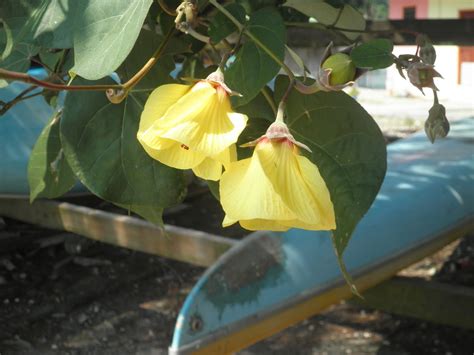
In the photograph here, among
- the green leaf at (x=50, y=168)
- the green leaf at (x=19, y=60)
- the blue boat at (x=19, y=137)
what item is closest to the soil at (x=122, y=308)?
the blue boat at (x=19, y=137)

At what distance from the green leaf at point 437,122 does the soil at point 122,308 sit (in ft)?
5.87

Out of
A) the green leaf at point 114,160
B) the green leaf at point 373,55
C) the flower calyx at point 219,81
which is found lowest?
the green leaf at point 114,160

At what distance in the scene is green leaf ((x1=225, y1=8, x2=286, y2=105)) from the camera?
401 mm

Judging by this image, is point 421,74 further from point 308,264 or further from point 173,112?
point 308,264

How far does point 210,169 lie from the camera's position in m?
0.36

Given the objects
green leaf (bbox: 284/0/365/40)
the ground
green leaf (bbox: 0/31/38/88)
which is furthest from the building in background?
green leaf (bbox: 0/31/38/88)

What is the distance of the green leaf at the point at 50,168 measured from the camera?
0.63m

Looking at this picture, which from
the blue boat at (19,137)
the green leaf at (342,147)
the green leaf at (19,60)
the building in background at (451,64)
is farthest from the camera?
the building in background at (451,64)

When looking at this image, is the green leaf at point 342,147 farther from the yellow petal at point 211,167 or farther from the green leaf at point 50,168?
the green leaf at point 50,168

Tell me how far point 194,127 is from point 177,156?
0.07 feet

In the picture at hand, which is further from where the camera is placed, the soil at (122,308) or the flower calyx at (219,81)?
the soil at (122,308)

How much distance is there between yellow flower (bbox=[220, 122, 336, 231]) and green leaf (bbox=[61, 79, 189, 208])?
126 mm

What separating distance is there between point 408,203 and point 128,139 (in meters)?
1.61

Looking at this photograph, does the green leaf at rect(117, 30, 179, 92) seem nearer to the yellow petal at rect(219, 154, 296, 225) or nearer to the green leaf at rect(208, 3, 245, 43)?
the green leaf at rect(208, 3, 245, 43)
